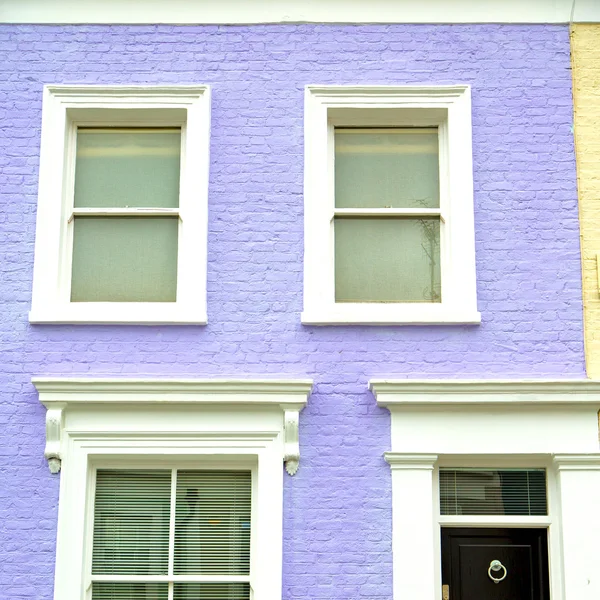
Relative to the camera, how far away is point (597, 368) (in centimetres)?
887

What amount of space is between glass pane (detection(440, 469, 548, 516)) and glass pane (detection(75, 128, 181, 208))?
3241 millimetres

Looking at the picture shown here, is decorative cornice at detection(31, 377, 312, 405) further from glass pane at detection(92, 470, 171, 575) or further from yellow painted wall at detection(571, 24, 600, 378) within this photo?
yellow painted wall at detection(571, 24, 600, 378)

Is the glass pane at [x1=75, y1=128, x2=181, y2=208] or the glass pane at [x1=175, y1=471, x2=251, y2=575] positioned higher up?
the glass pane at [x1=75, y1=128, x2=181, y2=208]

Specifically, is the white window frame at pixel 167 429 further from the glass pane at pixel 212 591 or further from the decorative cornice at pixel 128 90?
the decorative cornice at pixel 128 90

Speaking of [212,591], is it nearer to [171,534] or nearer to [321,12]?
[171,534]

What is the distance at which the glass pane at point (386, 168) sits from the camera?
9477 millimetres

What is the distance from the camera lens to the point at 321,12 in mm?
9586

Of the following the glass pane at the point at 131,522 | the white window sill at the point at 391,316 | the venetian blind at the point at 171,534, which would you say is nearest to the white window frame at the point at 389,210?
→ the white window sill at the point at 391,316

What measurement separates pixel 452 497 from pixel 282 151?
311cm

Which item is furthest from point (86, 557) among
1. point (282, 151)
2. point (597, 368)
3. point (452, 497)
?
point (597, 368)

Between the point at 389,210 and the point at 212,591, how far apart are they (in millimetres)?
3364

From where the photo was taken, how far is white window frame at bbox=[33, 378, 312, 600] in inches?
340

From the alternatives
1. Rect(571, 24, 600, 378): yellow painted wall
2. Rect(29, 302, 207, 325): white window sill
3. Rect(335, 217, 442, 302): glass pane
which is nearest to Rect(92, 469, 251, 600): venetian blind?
Rect(29, 302, 207, 325): white window sill

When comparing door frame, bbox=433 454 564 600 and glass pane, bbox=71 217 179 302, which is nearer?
door frame, bbox=433 454 564 600
